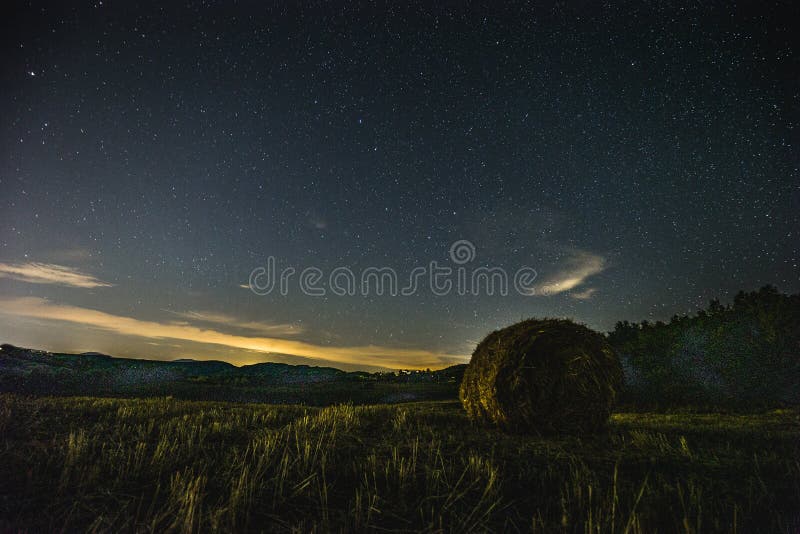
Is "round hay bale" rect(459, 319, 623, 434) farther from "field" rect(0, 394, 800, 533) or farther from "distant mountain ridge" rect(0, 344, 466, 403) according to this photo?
"distant mountain ridge" rect(0, 344, 466, 403)

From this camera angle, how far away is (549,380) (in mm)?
8820

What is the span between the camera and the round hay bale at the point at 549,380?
865 centimetres

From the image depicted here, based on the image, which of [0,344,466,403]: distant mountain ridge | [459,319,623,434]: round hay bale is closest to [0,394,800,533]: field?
[459,319,623,434]: round hay bale

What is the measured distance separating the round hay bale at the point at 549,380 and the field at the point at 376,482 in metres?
1.68

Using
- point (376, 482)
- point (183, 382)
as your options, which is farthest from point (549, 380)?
point (183, 382)

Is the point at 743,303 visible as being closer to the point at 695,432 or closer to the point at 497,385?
the point at 695,432

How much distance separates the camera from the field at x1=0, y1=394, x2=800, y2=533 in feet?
10.8

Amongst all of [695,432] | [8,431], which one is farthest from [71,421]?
[695,432]

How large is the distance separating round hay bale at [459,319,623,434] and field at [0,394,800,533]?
168 centimetres

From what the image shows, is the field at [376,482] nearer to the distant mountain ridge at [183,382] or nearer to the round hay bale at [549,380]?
the round hay bale at [549,380]

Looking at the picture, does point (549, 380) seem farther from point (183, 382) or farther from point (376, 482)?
point (183, 382)

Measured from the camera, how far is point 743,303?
2022 centimetres

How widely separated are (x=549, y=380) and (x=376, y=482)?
5.70 metres

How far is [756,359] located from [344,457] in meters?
20.5
